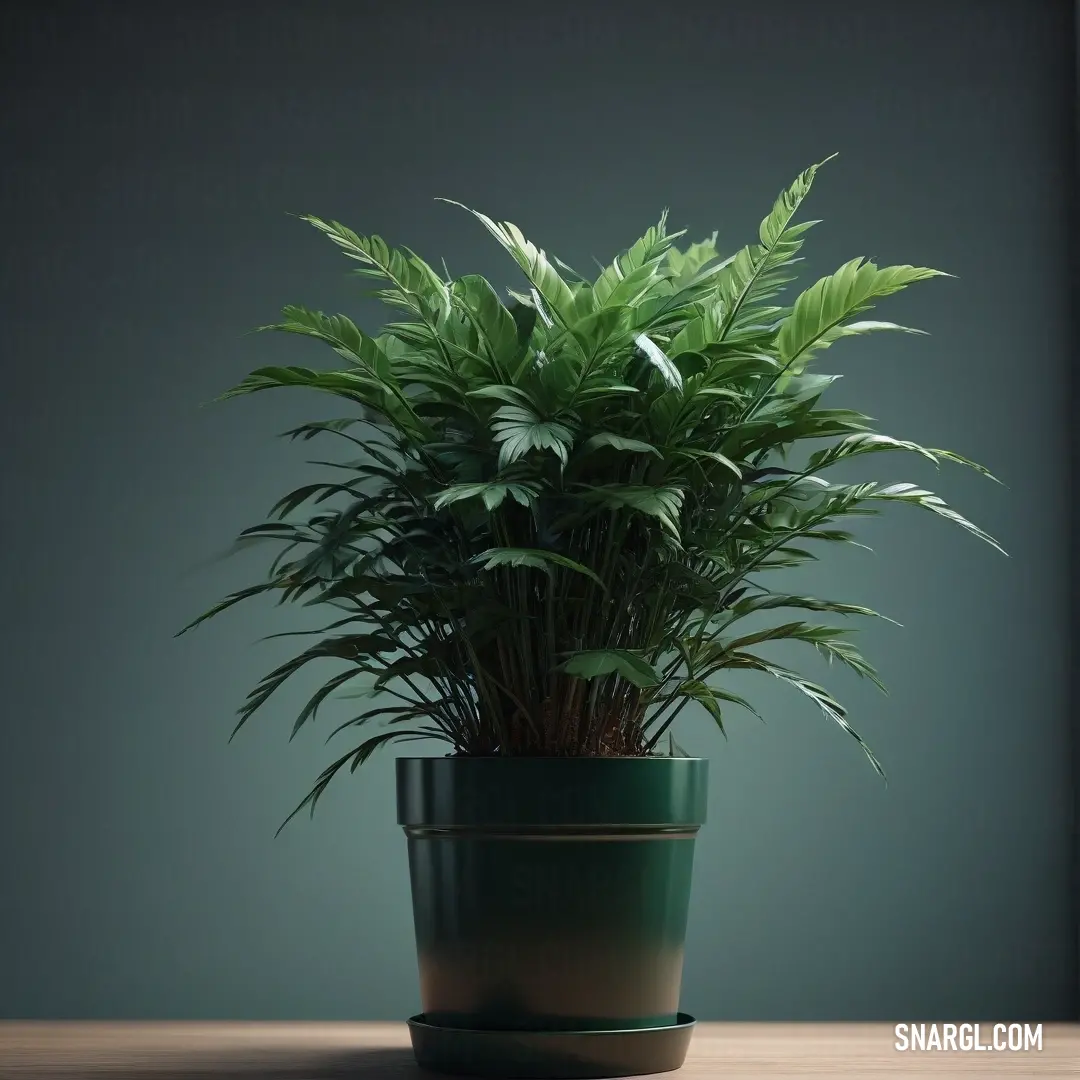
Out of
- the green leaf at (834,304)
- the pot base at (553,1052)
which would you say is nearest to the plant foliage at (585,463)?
the green leaf at (834,304)

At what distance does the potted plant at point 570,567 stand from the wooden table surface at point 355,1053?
124 mm

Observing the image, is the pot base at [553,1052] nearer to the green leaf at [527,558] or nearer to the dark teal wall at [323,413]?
the green leaf at [527,558]

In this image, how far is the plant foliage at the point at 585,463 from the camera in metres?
1.28

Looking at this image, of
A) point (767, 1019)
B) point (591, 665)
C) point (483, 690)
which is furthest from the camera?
point (767, 1019)

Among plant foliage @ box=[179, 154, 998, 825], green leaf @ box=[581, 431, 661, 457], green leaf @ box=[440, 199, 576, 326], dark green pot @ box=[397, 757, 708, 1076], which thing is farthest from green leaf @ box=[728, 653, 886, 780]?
green leaf @ box=[440, 199, 576, 326]

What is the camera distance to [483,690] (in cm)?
133

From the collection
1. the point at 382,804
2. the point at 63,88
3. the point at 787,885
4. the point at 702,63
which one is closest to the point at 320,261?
the point at 63,88

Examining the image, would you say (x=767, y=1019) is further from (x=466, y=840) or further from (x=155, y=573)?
(x=155, y=573)

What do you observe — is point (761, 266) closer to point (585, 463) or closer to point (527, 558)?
point (585, 463)

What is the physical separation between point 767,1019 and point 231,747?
89 cm

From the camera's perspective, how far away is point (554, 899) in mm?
1247

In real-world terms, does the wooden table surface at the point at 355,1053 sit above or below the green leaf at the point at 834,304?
below

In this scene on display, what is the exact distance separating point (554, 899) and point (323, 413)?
0.99m

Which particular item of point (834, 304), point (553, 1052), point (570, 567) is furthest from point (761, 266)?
point (553, 1052)
